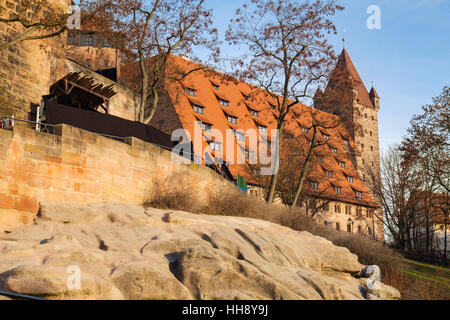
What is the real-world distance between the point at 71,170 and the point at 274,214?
888cm

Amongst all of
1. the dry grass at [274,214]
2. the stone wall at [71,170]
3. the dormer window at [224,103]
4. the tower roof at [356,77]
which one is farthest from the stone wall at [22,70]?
the tower roof at [356,77]

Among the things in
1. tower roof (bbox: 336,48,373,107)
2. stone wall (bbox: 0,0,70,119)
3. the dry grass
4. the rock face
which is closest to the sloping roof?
the dry grass

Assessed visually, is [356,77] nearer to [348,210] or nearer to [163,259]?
[348,210]

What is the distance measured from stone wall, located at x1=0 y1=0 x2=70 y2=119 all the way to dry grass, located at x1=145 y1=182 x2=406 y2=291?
6.27m

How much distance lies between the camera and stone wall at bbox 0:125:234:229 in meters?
11.9

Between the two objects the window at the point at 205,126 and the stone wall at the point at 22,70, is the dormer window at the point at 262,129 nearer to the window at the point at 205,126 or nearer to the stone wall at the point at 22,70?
the window at the point at 205,126

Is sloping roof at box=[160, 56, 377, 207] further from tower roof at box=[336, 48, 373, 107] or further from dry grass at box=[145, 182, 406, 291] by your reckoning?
tower roof at box=[336, 48, 373, 107]

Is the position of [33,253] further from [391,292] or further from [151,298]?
[391,292]

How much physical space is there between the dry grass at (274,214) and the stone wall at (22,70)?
20.6ft

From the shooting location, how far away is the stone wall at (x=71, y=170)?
11.9 metres

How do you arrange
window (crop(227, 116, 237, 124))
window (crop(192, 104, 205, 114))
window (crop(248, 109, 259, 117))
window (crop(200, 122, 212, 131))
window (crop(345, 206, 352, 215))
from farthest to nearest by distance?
window (crop(345, 206, 352, 215)), window (crop(248, 109, 259, 117)), window (crop(227, 116, 237, 124)), window (crop(192, 104, 205, 114)), window (crop(200, 122, 212, 131))

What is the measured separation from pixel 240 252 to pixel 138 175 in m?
5.71

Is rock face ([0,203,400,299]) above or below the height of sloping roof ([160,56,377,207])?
below
